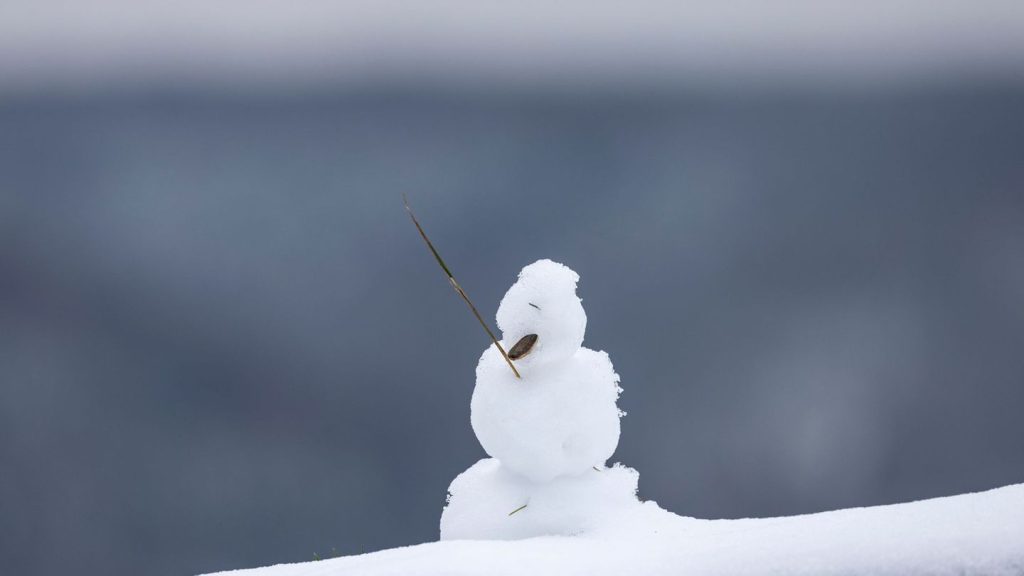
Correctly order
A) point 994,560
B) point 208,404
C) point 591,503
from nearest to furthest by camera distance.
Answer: point 994,560
point 591,503
point 208,404

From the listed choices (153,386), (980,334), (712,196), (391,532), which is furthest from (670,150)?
(153,386)

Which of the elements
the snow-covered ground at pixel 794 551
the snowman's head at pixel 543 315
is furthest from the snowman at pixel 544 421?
the snow-covered ground at pixel 794 551

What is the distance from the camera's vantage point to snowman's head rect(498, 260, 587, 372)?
148cm

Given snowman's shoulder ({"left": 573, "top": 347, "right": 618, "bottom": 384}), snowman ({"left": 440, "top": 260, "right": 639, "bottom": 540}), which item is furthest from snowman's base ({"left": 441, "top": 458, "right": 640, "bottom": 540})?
snowman's shoulder ({"left": 573, "top": 347, "right": 618, "bottom": 384})

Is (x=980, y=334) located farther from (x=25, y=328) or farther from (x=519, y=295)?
(x=25, y=328)

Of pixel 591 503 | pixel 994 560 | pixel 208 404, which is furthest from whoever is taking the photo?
pixel 208 404

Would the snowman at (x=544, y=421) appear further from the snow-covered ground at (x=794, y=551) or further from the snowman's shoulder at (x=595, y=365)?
the snow-covered ground at (x=794, y=551)

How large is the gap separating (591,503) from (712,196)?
550 centimetres

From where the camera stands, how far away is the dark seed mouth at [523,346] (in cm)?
149

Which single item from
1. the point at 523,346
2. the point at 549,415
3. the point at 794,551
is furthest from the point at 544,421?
the point at 794,551

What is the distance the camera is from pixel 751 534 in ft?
3.56

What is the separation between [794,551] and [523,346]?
0.59m

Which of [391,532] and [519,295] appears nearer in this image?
[519,295]

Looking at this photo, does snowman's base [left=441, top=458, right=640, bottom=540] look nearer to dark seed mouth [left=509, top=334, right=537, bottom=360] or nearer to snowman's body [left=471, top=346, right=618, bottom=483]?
snowman's body [left=471, top=346, right=618, bottom=483]
